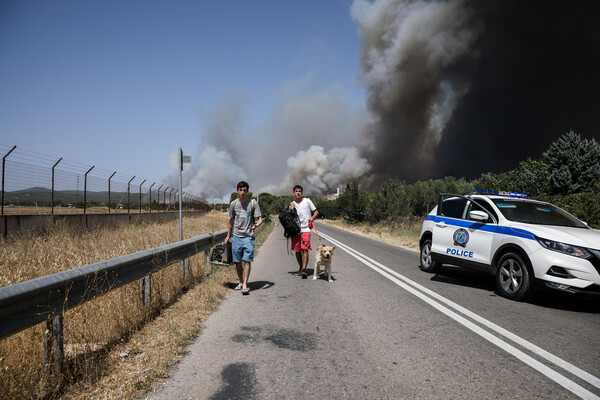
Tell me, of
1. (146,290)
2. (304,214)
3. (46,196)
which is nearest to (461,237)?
(304,214)

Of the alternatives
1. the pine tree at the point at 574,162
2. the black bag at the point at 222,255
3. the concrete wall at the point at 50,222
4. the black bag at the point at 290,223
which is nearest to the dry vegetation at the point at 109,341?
the black bag at the point at 222,255

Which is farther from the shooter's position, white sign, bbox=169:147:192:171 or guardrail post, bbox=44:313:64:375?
white sign, bbox=169:147:192:171

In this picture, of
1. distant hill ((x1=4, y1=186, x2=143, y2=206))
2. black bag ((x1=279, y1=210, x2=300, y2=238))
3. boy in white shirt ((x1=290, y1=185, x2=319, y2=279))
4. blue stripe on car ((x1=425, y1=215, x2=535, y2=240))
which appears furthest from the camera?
distant hill ((x1=4, y1=186, x2=143, y2=206))

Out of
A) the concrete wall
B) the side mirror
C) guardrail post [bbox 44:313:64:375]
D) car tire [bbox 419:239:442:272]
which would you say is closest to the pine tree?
car tire [bbox 419:239:442:272]

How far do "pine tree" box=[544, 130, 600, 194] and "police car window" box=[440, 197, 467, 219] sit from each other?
41895mm

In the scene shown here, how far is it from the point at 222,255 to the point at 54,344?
159 inches

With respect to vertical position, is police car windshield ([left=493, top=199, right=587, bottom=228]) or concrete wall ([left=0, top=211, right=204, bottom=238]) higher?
police car windshield ([left=493, top=199, right=587, bottom=228])

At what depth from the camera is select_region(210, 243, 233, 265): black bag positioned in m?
6.96

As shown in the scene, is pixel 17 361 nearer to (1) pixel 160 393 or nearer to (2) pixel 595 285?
(1) pixel 160 393

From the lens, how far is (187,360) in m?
3.53

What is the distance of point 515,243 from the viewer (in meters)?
5.97

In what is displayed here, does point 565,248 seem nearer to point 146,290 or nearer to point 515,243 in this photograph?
point 515,243

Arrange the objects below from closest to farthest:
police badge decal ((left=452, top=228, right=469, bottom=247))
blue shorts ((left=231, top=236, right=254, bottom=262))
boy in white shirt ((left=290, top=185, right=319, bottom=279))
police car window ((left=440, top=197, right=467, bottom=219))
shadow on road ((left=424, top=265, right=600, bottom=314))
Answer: shadow on road ((left=424, top=265, right=600, bottom=314))
blue shorts ((left=231, top=236, right=254, bottom=262))
police badge decal ((left=452, top=228, right=469, bottom=247))
police car window ((left=440, top=197, right=467, bottom=219))
boy in white shirt ((left=290, top=185, right=319, bottom=279))

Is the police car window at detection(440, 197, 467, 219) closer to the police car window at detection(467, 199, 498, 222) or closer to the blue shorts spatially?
the police car window at detection(467, 199, 498, 222)
